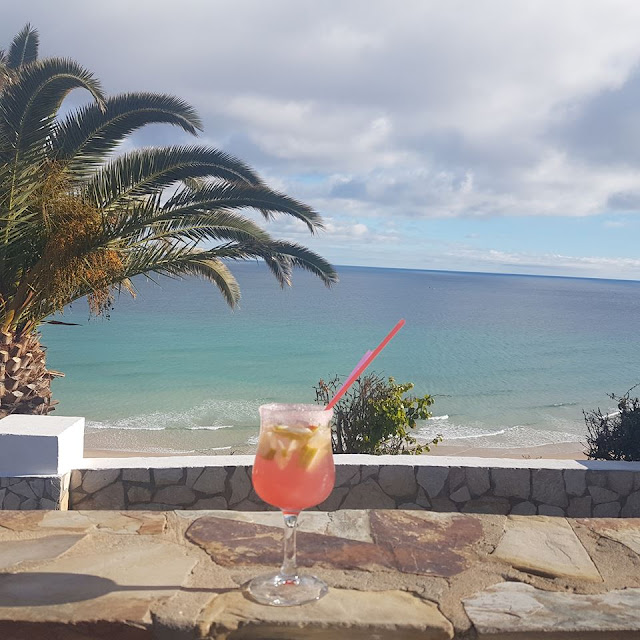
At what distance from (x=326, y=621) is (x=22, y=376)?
549 centimetres

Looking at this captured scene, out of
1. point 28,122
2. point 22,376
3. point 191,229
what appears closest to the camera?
point 22,376

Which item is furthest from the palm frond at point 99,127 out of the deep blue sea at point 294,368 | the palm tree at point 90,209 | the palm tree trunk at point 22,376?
the deep blue sea at point 294,368

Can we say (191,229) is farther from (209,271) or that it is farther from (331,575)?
(331,575)

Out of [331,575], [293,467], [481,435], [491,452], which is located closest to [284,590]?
[331,575]

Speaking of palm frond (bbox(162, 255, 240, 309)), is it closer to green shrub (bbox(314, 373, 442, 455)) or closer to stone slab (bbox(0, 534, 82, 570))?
green shrub (bbox(314, 373, 442, 455))

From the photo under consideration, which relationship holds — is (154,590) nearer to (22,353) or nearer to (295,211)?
(22,353)

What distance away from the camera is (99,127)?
7418 mm

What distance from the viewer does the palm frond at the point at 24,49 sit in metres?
18.5

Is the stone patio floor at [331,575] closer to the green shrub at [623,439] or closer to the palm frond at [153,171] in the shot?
the green shrub at [623,439]

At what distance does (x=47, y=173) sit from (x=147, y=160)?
45.1 inches

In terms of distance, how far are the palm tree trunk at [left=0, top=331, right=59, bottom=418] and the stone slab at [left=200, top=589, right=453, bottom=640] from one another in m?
5.11

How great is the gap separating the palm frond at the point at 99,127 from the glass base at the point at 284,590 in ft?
20.4

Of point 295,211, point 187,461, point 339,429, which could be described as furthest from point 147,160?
point 187,461

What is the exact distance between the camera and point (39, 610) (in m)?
1.68
